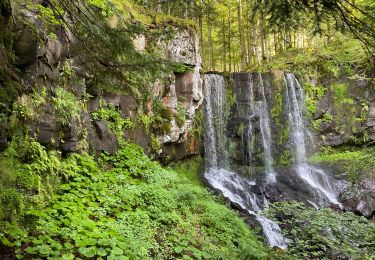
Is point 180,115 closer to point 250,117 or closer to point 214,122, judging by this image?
point 214,122

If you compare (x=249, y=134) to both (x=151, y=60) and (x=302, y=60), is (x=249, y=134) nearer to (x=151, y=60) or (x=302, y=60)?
(x=302, y=60)

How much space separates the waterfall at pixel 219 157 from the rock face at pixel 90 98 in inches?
38.6

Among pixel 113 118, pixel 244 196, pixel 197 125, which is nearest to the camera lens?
pixel 113 118

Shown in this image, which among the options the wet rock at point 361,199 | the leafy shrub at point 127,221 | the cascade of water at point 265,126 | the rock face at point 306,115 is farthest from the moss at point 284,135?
the leafy shrub at point 127,221

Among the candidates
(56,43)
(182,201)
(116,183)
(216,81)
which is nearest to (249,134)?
(216,81)

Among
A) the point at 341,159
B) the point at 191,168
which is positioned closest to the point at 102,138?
the point at 191,168

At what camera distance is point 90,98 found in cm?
793

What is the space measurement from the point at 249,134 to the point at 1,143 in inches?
490

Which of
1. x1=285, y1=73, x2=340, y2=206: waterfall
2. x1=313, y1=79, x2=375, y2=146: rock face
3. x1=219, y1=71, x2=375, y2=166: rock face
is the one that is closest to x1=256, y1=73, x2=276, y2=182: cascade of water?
x1=219, y1=71, x2=375, y2=166: rock face

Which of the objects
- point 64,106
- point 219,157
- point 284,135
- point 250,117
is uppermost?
point 250,117

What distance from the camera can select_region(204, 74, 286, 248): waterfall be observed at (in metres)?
11.8

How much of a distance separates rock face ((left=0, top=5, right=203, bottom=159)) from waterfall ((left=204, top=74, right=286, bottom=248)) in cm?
98

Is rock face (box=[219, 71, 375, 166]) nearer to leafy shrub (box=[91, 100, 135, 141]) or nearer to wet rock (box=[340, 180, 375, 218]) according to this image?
wet rock (box=[340, 180, 375, 218])

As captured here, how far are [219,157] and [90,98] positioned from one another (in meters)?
7.80
